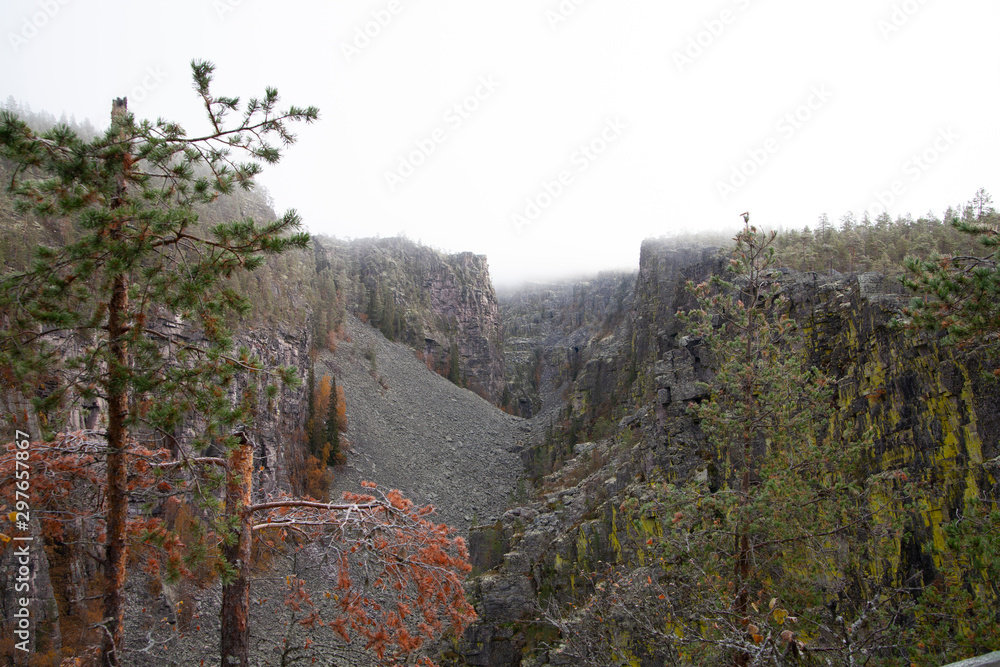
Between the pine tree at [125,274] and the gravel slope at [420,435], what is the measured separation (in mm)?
27445

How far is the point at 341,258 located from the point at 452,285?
15.8 m

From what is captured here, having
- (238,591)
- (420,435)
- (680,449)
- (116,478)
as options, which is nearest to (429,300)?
(420,435)

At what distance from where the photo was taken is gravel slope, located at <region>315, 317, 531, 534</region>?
3512 cm

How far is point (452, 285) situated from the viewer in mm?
77625

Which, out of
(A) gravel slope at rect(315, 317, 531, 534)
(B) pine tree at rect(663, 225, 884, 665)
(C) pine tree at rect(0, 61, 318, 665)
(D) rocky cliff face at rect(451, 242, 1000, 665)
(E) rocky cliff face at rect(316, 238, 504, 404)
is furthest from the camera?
(E) rocky cliff face at rect(316, 238, 504, 404)

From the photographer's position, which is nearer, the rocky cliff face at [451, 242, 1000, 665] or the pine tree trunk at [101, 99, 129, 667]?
the pine tree trunk at [101, 99, 129, 667]

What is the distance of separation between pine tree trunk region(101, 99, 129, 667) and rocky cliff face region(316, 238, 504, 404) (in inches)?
2161

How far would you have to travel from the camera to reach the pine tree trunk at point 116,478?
5.48 metres

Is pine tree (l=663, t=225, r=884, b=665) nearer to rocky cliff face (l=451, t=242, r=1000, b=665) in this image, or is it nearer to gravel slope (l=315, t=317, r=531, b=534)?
rocky cliff face (l=451, t=242, r=1000, b=665)

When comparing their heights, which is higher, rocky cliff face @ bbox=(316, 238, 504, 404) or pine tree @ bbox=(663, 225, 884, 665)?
rocky cliff face @ bbox=(316, 238, 504, 404)

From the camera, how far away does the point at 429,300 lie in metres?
73.9

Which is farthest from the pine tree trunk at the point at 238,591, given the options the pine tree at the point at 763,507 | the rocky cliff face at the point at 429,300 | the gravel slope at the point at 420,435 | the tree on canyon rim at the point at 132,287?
the rocky cliff face at the point at 429,300

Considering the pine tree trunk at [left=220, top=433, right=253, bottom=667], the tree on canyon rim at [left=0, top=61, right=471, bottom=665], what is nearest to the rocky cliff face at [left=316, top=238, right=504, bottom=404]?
the pine tree trunk at [left=220, top=433, right=253, bottom=667]

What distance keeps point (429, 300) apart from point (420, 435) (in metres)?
33.9
